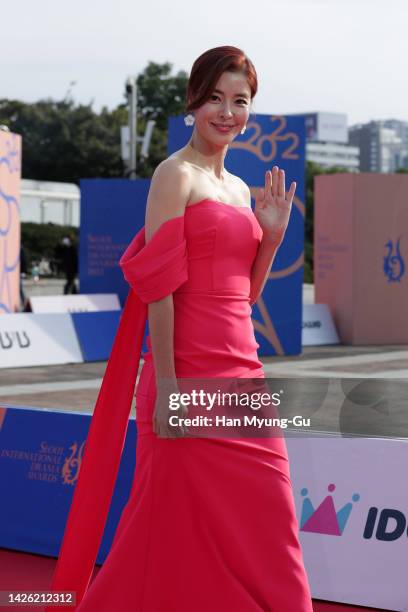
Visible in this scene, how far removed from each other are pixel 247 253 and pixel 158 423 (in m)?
0.60

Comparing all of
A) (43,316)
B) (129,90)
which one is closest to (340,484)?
(43,316)

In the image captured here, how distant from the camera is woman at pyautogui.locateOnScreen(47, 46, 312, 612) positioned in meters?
3.55

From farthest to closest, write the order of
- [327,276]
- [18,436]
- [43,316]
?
[327,276] < [43,316] < [18,436]

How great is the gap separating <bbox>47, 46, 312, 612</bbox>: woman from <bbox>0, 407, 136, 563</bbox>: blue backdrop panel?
2.06 metres

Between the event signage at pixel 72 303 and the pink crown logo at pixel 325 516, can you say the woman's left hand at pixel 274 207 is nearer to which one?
the pink crown logo at pixel 325 516

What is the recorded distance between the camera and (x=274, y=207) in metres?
3.80

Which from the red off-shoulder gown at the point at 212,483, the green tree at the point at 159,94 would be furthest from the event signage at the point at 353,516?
the green tree at the point at 159,94

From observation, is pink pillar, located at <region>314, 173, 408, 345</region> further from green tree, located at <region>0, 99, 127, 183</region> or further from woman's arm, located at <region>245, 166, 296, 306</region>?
green tree, located at <region>0, 99, 127, 183</region>

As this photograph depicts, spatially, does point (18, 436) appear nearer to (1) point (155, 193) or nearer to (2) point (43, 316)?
(1) point (155, 193)

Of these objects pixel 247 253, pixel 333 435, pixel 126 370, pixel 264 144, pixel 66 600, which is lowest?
pixel 66 600

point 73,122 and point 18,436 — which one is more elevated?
point 73,122

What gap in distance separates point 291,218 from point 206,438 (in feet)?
42.5

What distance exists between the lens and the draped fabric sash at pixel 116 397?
11.5 feet

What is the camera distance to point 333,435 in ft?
17.0
